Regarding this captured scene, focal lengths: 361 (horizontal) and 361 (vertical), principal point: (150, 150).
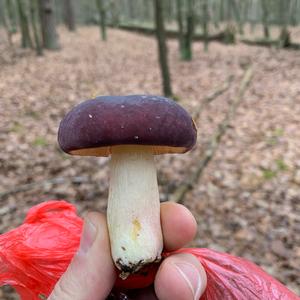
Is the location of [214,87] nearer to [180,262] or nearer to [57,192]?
[57,192]

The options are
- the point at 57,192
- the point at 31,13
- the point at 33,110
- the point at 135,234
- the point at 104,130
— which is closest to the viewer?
the point at 104,130

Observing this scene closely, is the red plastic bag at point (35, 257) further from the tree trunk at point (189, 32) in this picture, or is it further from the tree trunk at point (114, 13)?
the tree trunk at point (114, 13)

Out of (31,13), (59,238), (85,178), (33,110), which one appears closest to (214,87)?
(33,110)

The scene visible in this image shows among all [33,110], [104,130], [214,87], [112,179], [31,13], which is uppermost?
[104,130]

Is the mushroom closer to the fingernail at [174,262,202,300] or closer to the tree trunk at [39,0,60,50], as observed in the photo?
the fingernail at [174,262,202,300]

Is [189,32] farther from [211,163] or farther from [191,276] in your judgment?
[191,276]

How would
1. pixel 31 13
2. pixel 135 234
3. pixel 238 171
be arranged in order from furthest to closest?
pixel 31 13, pixel 238 171, pixel 135 234

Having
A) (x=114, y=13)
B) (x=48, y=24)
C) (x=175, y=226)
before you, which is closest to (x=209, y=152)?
(x=175, y=226)

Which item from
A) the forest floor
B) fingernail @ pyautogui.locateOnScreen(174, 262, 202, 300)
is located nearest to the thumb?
fingernail @ pyautogui.locateOnScreen(174, 262, 202, 300)
